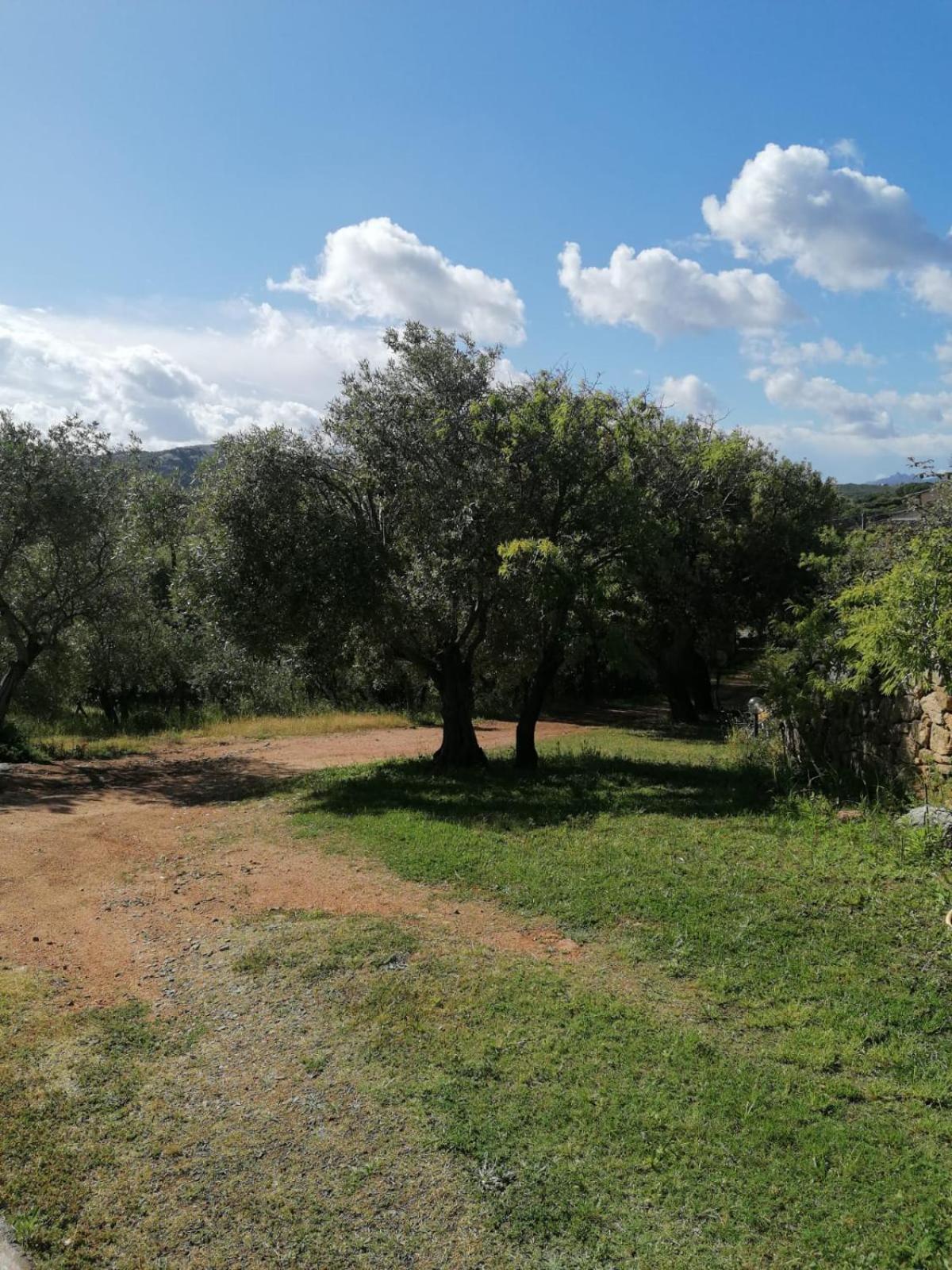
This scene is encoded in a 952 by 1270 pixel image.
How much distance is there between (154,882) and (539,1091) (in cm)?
620

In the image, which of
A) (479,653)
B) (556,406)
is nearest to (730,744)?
→ (479,653)

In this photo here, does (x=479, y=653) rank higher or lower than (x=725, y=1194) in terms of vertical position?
higher

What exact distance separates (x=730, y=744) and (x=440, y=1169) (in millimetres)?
14403

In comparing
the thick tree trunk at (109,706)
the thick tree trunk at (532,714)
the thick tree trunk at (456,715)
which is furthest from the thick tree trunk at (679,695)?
the thick tree trunk at (109,706)

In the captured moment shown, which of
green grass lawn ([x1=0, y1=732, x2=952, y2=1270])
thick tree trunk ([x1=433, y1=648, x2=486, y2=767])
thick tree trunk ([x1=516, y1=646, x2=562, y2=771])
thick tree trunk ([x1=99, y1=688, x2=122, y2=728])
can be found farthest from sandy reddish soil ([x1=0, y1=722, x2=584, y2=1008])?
thick tree trunk ([x1=99, y1=688, x2=122, y2=728])

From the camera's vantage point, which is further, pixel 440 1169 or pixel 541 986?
pixel 541 986

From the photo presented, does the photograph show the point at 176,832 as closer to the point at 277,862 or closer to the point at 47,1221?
the point at 277,862

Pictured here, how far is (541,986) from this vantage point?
5.98 meters

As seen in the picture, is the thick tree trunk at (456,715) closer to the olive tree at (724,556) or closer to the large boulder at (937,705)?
the olive tree at (724,556)

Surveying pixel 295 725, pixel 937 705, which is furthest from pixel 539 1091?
pixel 295 725

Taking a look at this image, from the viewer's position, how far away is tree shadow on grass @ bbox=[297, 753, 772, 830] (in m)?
11.1

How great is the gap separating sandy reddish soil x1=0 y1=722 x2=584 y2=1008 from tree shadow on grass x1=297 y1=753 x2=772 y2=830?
1.34 metres

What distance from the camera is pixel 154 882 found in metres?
9.49

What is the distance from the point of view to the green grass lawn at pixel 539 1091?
146 inches
